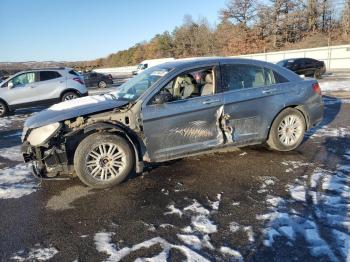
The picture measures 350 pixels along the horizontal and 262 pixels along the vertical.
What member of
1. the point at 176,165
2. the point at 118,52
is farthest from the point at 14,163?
the point at 118,52

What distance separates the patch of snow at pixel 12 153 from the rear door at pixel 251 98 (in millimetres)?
3974

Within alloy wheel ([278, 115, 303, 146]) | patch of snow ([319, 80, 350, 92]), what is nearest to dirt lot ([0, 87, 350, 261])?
alloy wheel ([278, 115, 303, 146])

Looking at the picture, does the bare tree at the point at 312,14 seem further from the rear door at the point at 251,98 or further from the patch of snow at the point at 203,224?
the patch of snow at the point at 203,224

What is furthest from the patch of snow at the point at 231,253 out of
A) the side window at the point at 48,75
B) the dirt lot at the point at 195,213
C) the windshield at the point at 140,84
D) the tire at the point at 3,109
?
the tire at the point at 3,109

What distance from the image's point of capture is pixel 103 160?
487 cm

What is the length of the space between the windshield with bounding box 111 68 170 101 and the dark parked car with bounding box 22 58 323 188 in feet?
0.08

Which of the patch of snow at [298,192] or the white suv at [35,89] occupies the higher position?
the white suv at [35,89]

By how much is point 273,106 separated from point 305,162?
1069 mm

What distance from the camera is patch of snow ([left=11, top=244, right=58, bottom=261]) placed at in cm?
320

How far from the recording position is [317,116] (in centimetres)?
659

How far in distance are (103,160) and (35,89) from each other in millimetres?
10065

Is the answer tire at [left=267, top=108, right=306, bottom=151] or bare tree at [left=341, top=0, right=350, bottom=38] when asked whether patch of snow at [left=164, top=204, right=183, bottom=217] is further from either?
bare tree at [left=341, top=0, right=350, bottom=38]

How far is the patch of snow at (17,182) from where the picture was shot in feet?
15.9

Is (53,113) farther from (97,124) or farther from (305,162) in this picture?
(305,162)
